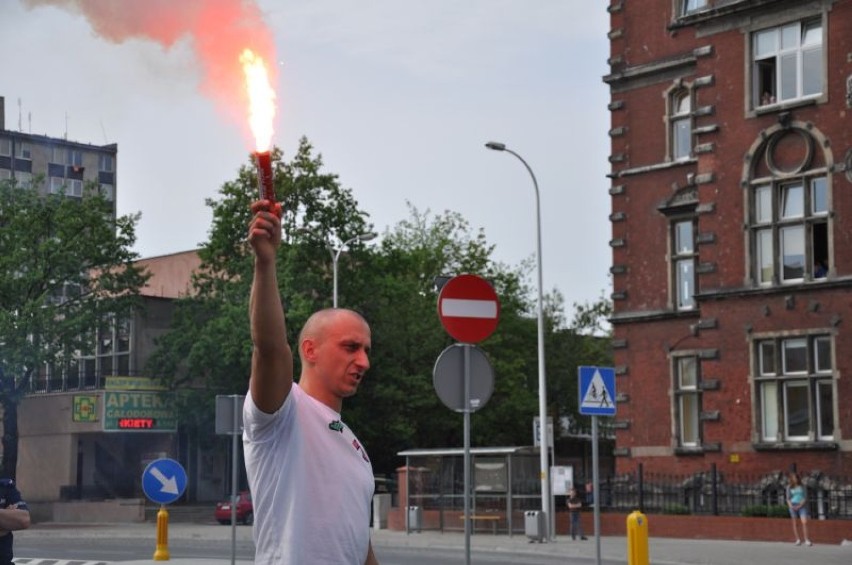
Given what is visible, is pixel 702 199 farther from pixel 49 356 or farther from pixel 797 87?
pixel 49 356

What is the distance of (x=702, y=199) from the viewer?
133 ft

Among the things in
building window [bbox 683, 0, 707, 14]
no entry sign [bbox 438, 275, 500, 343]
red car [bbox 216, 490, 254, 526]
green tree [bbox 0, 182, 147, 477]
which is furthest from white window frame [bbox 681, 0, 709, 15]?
no entry sign [bbox 438, 275, 500, 343]

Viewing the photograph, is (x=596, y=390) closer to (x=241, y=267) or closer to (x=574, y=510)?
(x=574, y=510)

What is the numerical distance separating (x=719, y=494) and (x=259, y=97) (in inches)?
1307

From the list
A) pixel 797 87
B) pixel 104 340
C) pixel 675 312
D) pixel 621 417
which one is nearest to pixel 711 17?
pixel 797 87

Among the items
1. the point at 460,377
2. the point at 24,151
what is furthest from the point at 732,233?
the point at 24,151

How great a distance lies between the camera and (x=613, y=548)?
34062mm

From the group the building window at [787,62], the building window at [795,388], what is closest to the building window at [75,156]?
the building window at [787,62]

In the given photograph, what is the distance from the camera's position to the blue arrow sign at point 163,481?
21922 mm

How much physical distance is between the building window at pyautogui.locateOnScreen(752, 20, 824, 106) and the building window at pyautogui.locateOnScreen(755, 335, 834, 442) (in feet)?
19.6

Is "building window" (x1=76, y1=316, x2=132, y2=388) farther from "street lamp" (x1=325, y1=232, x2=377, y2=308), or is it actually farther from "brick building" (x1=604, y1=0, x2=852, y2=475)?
"brick building" (x1=604, y1=0, x2=852, y2=475)

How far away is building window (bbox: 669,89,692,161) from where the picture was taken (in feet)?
139

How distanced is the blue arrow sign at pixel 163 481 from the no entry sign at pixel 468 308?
8015 mm

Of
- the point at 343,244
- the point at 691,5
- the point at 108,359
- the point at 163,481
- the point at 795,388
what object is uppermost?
the point at 691,5
